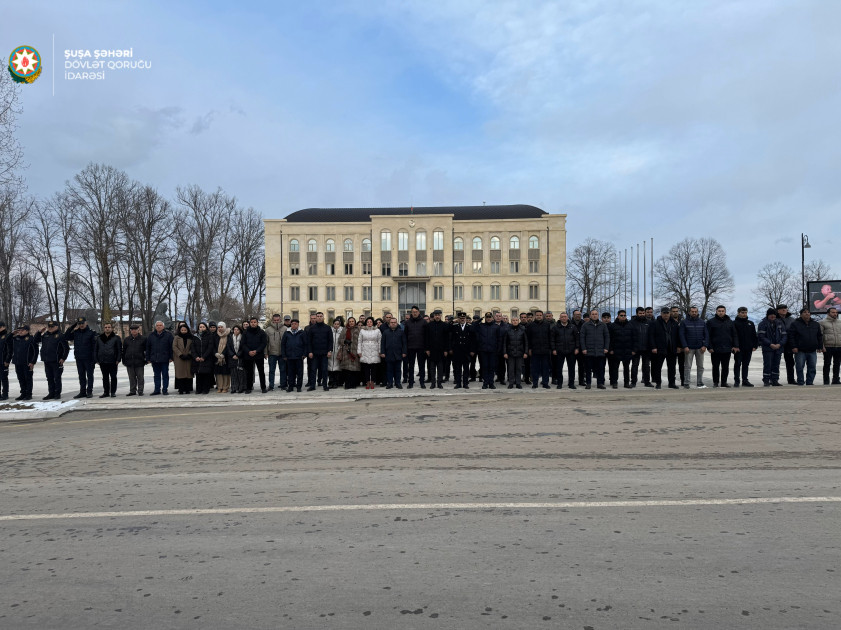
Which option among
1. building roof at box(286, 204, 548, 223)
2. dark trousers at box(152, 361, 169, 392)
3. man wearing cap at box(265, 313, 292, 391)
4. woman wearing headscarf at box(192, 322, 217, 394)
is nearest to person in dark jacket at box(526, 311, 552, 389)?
man wearing cap at box(265, 313, 292, 391)

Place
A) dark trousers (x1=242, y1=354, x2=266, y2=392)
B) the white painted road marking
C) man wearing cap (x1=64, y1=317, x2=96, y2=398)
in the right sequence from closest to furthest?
the white painted road marking < man wearing cap (x1=64, y1=317, x2=96, y2=398) < dark trousers (x1=242, y1=354, x2=266, y2=392)

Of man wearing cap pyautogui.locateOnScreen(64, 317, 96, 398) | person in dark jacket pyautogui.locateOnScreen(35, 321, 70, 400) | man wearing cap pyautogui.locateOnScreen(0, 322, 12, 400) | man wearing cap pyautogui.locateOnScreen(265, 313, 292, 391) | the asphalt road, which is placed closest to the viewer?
the asphalt road

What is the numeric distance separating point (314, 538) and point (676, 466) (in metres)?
4.34

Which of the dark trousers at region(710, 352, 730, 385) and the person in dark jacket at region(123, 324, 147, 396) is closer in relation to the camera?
the dark trousers at region(710, 352, 730, 385)

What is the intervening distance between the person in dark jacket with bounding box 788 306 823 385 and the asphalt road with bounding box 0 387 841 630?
261 inches

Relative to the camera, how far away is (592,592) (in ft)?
11.9

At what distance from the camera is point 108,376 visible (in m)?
15.1

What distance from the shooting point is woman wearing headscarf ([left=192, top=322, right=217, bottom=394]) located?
1538 cm

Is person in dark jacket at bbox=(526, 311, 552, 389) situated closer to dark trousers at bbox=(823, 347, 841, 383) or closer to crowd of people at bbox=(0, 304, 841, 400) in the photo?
crowd of people at bbox=(0, 304, 841, 400)

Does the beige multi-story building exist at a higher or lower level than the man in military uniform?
higher

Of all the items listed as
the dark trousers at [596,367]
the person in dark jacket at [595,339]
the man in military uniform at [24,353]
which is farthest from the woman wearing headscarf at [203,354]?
the dark trousers at [596,367]

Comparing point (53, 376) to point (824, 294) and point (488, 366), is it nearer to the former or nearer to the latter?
point (488, 366)

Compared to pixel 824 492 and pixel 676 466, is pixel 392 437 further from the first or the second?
pixel 824 492

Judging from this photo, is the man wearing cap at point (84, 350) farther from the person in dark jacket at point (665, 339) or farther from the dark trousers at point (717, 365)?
the dark trousers at point (717, 365)
